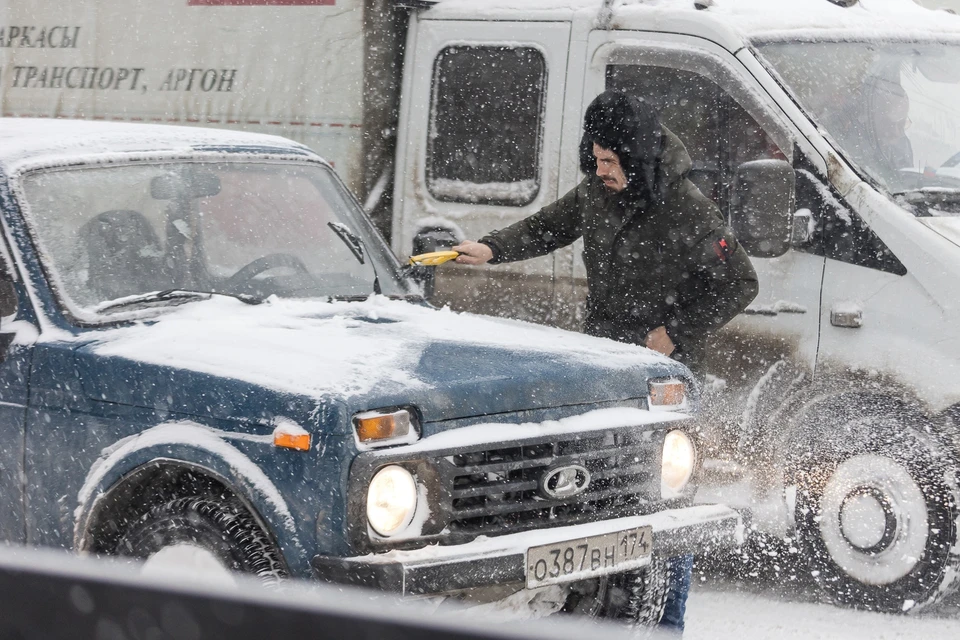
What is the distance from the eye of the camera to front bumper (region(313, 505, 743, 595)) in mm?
3508

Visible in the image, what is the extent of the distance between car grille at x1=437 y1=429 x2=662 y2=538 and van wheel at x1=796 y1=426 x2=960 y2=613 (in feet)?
5.32

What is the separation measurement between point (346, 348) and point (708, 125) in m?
2.57

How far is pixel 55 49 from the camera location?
809cm

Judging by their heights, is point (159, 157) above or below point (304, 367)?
above

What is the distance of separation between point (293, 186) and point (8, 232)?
4.04 ft

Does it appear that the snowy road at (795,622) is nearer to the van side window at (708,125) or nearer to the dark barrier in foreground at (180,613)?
the van side window at (708,125)

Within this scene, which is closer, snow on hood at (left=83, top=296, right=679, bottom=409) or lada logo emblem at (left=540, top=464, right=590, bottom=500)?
snow on hood at (left=83, top=296, right=679, bottom=409)

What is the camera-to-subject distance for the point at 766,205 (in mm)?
5406

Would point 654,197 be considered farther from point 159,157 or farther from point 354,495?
point 354,495

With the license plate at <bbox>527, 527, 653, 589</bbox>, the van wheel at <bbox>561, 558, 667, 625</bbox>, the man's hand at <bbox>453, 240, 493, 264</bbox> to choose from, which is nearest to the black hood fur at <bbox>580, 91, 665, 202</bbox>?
the man's hand at <bbox>453, 240, 493, 264</bbox>

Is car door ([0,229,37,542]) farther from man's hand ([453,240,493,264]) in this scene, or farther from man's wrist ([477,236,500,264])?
man's wrist ([477,236,500,264])

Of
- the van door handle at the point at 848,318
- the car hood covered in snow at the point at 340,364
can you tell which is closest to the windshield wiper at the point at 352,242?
the car hood covered in snow at the point at 340,364

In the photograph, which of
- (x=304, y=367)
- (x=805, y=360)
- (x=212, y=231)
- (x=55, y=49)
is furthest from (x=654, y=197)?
(x=55, y=49)

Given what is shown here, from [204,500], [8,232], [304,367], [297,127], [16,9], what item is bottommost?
[204,500]
